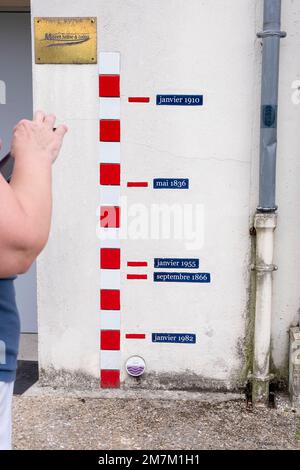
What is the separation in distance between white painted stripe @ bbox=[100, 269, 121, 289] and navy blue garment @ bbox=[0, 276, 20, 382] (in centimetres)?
214

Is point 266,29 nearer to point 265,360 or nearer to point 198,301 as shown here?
point 198,301

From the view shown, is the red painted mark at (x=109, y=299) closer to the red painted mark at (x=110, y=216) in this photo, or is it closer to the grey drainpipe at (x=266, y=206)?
the red painted mark at (x=110, y=216)

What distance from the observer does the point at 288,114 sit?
3.57 meters

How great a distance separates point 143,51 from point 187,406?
7.51ft

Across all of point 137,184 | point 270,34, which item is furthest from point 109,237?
point 270,34

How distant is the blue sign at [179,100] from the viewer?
3.58 metres

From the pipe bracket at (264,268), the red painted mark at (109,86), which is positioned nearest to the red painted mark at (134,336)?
the pipe bracket at (264,268)

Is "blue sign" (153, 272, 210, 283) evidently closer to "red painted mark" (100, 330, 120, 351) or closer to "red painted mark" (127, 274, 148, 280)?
"red painted mark" (127, 274, 148, 280)

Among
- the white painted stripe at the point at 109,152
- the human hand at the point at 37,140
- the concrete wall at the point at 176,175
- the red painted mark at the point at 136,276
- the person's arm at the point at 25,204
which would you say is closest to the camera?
the person's arm at the point at 25,204

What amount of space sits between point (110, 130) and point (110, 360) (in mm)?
1541

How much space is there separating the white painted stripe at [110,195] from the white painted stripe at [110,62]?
0.74m

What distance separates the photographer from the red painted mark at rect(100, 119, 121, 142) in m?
3.63
